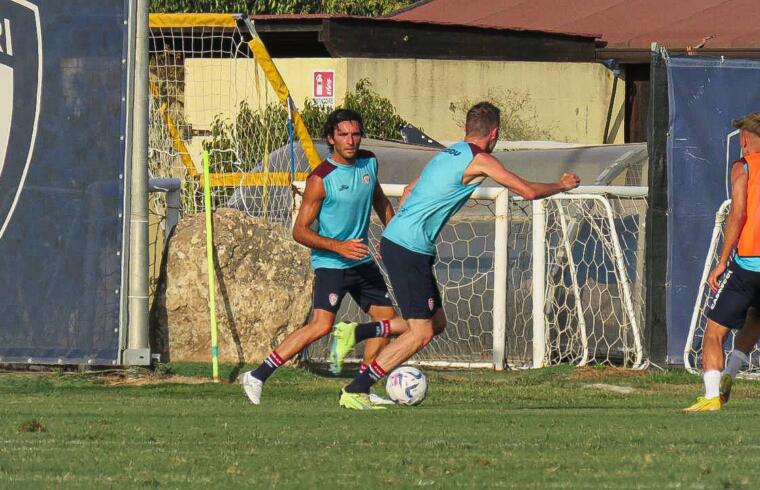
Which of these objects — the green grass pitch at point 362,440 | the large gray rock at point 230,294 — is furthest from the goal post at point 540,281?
the green grass pitch at point 362,440

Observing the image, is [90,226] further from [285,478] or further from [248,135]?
[285,478]

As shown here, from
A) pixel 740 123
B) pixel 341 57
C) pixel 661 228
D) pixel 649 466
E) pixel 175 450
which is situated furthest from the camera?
pixel 341 57

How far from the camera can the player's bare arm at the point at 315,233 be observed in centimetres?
1096

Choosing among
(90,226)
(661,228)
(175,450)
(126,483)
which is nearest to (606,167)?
(661,228)

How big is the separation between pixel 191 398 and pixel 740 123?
4.54 meters

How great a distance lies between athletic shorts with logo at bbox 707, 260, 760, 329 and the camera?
35.1 feet

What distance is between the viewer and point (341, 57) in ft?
94.0

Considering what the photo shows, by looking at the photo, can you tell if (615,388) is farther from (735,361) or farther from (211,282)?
(211,282)

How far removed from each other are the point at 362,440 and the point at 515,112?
22.1 metres

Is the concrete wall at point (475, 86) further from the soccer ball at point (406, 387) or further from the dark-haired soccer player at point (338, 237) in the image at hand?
the soccer ball at point (406, 387)

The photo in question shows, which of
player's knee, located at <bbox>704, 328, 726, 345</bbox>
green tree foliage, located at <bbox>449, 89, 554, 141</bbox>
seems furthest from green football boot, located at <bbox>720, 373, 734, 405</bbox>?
green tree foliage, located at <bbox>449, 89, 554, 141</bbox>

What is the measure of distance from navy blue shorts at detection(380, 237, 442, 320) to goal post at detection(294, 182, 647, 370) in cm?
503

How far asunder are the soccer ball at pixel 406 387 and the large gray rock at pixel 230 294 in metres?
3.84

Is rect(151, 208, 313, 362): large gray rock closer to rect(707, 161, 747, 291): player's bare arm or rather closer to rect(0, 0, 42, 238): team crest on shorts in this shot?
rect(0, 0, 42, 238): team crest on shorts
